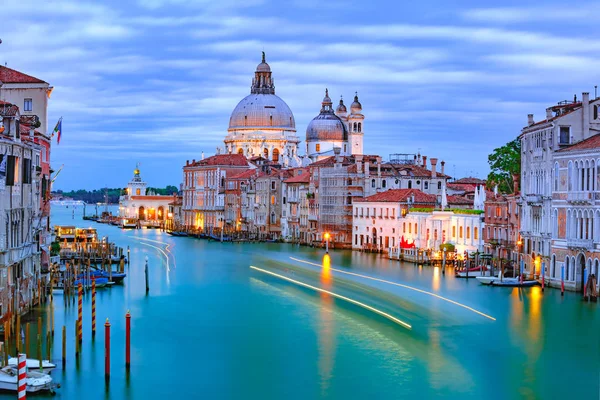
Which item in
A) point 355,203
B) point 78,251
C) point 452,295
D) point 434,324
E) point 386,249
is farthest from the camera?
point 355,203

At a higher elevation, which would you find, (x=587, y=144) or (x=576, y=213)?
(x=587, y=144)

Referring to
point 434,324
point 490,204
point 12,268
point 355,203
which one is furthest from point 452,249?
point 12,268

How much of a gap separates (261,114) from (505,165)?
49.7 metres

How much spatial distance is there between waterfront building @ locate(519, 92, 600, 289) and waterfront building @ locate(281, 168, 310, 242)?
93.1 feet

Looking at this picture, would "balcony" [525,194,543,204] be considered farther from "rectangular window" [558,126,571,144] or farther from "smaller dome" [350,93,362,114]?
"smaller dome" [350,93,362,114]

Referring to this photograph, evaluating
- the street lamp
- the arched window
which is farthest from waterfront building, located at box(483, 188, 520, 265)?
the street lamp

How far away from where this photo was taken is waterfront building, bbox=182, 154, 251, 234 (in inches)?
3105

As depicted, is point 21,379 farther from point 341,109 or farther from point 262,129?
point 262,129

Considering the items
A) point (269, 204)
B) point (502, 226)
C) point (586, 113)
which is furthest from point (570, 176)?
point (269, 204)

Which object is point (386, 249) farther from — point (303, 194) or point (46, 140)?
point (46, 140)

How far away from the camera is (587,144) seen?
94.1 feet

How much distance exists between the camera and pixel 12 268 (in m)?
22.0

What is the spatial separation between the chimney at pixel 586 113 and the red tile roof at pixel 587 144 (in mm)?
603

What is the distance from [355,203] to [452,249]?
1170 centimetres
